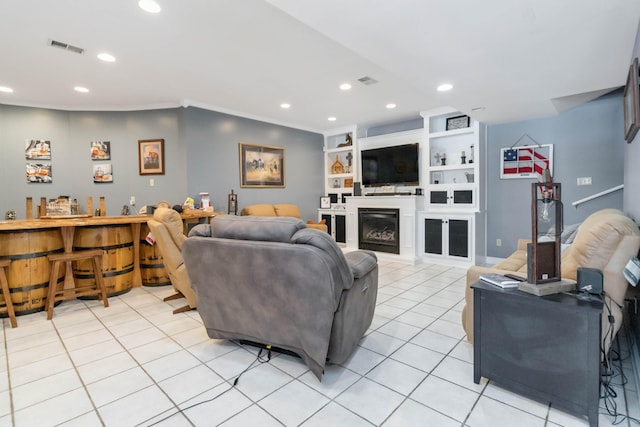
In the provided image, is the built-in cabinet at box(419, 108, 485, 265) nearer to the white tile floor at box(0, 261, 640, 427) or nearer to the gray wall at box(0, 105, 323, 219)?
the white tile floor at box(0, 261, 640, 427)

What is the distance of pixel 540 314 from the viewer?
1543 millimetres

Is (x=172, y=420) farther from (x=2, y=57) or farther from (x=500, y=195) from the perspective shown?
(x=500, y=195)

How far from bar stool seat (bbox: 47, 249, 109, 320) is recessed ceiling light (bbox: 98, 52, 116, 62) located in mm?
2054

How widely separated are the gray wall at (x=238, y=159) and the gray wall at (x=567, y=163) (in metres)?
3.45

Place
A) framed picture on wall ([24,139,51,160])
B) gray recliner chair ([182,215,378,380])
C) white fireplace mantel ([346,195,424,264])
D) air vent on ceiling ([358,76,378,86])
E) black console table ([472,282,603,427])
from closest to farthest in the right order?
black console table ([472,282,603,427]) → gray recliner chair ([182,215,378,380]) → air vent on ceiling ([358,76,378,86]) → framed picture on wall ([24,139,51,160]) → white fireplace mantel ([346,195,424,264])

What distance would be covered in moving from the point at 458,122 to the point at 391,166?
1.35 meters

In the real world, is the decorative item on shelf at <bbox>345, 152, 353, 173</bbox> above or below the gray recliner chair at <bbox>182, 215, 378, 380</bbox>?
above

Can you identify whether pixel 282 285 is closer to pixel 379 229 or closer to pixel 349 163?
pixel 379 229

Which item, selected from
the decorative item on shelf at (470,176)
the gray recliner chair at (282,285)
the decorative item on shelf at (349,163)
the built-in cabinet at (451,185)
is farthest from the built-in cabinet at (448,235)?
the gray recliner chair at (282,285)

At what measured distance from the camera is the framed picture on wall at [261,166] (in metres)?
5.57

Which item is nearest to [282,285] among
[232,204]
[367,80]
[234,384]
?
[234,384]

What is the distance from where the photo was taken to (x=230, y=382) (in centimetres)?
189

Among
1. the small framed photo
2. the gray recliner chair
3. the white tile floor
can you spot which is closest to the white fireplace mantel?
the small framed photo

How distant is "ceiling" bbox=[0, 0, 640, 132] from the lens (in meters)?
2.05
